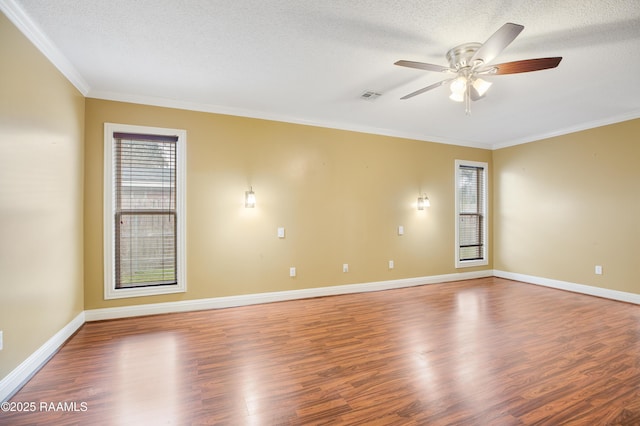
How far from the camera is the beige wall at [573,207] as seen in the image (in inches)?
172

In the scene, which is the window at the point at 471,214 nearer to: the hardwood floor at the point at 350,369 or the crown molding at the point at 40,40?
the hardwood floor at the point at 350,369

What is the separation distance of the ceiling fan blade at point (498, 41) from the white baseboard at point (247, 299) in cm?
354

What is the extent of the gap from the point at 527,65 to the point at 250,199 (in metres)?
3.24

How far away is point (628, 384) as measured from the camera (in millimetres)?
2236

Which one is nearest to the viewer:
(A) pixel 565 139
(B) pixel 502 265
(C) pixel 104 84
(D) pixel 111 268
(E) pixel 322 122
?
(C) pixel 104 84

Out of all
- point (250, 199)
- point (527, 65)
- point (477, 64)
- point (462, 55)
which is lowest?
point (250, 199)

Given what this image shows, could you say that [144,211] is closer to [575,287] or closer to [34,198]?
[34,198]

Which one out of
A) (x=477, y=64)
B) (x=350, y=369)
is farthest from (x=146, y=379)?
(x=477, y=64)

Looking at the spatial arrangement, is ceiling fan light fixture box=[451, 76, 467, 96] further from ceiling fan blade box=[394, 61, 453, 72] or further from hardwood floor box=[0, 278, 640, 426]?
hardwood floor box=[0, 278, 640, 426]

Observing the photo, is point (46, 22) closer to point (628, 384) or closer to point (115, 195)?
point (115, 195)

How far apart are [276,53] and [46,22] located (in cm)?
170

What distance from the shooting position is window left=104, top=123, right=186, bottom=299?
11.7 feet

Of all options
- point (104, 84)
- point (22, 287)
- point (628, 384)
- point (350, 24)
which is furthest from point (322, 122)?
point (628, 384)

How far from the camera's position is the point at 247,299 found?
4.20 m
